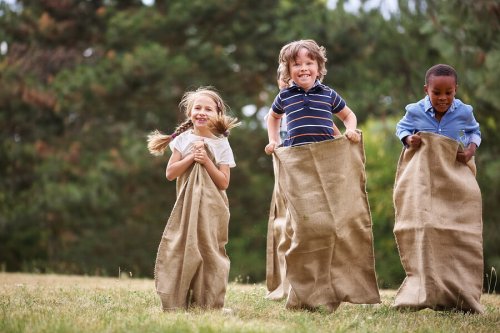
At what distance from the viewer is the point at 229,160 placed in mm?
5516

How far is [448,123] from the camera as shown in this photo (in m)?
5.55

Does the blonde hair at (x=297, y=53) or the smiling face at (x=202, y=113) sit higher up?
the blonde hair at (x=297, y=53)

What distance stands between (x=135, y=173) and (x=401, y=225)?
1279cm

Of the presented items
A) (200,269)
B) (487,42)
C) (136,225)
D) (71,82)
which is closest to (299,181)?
(200,269)

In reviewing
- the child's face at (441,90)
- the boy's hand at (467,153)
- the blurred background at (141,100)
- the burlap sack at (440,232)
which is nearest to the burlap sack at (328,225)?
the burlap sack at (440,232)

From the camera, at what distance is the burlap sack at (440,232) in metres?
5.32

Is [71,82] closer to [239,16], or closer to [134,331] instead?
[239,16]

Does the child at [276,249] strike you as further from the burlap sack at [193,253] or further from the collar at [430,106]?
the collar at [430,106]

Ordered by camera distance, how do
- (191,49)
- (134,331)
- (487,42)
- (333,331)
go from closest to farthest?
1. (134,331)
2. (333,331)
3. (487,42)
4. (191,49)

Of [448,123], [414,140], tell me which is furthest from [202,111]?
[448,123]

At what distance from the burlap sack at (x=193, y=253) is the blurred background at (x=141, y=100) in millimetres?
11385

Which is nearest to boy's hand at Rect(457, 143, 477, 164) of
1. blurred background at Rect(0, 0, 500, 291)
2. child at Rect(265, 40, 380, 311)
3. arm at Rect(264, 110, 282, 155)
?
child at Rect(265, 40, 380, 311)

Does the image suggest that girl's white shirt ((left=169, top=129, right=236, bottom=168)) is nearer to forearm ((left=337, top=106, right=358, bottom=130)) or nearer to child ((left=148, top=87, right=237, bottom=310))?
child ((left=148, top=87, right=237, bottom=310))

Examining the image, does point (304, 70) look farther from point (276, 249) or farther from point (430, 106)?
point (276, 249)
